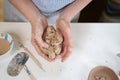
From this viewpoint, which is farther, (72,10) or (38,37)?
(72,10)

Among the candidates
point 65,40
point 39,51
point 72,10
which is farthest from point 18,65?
point 72,10

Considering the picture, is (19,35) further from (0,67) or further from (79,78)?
(79,78)

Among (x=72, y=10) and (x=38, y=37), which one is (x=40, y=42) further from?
(x=72, y=10)

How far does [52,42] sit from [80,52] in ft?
0.46

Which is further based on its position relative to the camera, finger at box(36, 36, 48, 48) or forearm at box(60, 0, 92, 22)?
forearm at box(60, 0, 92, 22)

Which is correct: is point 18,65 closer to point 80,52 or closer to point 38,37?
point 38,37

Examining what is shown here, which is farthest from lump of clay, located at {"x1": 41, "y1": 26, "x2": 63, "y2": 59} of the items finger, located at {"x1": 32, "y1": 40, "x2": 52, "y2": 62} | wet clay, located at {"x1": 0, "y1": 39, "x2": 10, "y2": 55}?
wet clay, located at {"x1": 0, "y1": 39, "x2": 10, "y2": 55}

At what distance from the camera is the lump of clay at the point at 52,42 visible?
69cm

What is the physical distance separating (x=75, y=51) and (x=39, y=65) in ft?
0.51

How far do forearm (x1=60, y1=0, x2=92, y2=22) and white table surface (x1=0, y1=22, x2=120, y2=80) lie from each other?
6cm

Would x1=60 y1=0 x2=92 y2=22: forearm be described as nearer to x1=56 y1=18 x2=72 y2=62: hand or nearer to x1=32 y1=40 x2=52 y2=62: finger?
x1=56 y1=18 x2=72 y2=62: hand

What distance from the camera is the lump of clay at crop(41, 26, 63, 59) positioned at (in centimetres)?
69

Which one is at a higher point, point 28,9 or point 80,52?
point 28,9

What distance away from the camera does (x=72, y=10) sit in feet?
2.62
